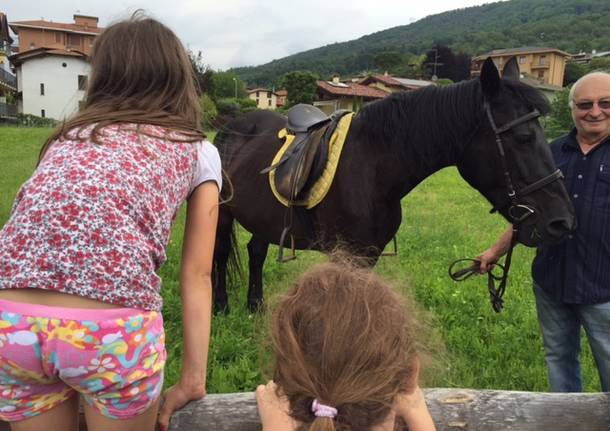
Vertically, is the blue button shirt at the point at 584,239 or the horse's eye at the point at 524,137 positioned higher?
the horse's eye at the point at 524,137

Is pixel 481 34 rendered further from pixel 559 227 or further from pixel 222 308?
pixel 559 227

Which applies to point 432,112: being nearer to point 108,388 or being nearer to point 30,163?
point 108,388

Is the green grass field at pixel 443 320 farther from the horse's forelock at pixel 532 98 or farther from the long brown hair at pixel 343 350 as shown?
the horse's forelock at pixel 532 98

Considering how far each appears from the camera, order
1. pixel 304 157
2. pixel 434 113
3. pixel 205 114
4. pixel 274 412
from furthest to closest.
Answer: pixel 304 157 → pixel 434 113 → pixel 205 114 → pixel 274 412

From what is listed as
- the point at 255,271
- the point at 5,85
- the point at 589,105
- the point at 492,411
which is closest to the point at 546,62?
the point at 5,85

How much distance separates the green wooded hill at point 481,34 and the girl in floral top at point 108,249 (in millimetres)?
102006

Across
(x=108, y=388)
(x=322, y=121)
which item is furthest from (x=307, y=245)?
(x=108, y=388)

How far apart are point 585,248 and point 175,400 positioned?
75.0 inches

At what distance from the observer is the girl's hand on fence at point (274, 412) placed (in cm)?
124

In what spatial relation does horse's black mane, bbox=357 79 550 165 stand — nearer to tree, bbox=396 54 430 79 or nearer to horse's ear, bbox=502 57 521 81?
horse's ear, bbox=502 57 521 81

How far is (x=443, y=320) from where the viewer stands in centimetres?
411

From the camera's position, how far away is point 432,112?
276cm

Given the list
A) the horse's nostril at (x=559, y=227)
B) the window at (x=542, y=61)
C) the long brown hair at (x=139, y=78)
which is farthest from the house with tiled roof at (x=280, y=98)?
the long brown hair at (x=139, y=78)

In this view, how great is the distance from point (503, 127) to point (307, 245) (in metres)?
1.60
